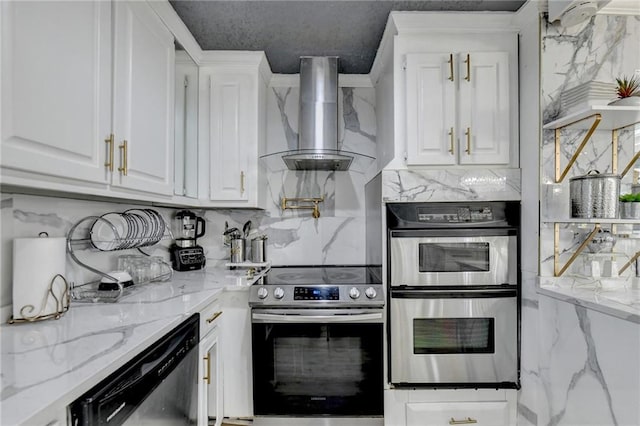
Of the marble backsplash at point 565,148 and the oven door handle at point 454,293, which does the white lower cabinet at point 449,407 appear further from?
the oven door handle at point 454,293

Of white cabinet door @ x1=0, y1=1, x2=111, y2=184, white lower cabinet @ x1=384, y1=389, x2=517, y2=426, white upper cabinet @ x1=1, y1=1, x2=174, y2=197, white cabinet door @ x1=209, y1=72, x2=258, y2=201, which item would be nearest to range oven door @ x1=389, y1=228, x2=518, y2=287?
white lower cabinet @ x1=384, y1=389, x2=517, y2=426

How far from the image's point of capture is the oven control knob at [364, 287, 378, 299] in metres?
1.89

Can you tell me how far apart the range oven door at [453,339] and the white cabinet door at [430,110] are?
2.59 ft

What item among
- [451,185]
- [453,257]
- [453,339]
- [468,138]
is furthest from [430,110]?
[453,339]

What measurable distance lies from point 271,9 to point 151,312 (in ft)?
5.36

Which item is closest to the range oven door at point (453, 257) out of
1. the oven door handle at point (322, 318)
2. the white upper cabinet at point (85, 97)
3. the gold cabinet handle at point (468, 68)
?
the oven door handle at point (322, 318)

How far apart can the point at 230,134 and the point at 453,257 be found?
5.32ft

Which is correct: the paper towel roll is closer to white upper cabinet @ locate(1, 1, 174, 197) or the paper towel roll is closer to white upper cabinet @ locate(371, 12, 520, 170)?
white upper cabinet @ locate(1, 1, 174, 197)

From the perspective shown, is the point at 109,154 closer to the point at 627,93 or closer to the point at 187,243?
the point at 187,243

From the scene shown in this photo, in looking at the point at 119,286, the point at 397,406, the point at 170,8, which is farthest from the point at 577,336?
the point at 170,8

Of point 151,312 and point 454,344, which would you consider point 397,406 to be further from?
point 151,312

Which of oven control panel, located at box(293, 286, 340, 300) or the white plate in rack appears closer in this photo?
the white plate in rack

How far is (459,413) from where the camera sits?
187 cm

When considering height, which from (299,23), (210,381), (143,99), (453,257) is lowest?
(210,381)
